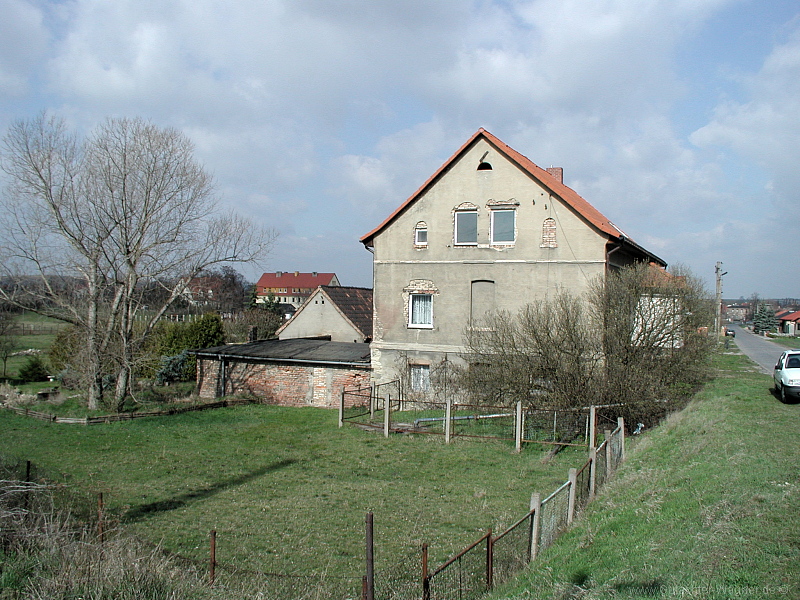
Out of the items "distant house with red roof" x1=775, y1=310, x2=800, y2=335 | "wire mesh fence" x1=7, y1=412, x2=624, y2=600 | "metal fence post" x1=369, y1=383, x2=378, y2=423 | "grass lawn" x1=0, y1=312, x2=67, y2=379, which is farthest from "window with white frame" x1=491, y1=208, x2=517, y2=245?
"distant house with red roof" x1=775, y1=310, x2=800, y2=335

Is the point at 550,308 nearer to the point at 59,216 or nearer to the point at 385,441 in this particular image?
the point at 385,441

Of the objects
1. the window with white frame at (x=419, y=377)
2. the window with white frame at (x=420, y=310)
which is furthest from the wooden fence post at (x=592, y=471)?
the window with white frame at (x=420, y=310)

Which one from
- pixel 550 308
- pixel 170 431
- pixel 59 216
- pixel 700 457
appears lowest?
pixel 170 431

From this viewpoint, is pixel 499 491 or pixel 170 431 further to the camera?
pixel 170 431

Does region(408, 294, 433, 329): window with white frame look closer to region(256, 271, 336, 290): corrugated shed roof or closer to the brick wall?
the brick wall

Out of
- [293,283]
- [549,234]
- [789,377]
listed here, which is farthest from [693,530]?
[293,283]

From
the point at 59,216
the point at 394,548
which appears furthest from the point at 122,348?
the point at 394,548

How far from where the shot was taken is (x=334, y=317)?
32344 mm

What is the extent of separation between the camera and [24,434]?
18094 mm

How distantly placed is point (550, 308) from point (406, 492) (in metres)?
8.30

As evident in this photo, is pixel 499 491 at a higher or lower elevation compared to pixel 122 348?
lower

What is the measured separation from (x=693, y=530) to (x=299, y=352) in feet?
67.2

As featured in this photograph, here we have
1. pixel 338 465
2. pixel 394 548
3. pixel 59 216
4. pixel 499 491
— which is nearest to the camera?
pixel 394 548

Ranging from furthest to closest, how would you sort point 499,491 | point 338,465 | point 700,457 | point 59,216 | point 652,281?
point 59,216 < point 652,281 < point 338,465 < point 499,491 < point 700,457
